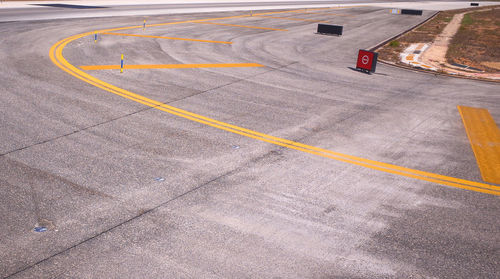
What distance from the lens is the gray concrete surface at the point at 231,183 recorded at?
7.15m

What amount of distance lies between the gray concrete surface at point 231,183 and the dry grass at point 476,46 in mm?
9454

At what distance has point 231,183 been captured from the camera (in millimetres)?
9680

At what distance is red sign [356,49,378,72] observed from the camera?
855 inches

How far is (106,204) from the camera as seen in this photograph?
8.54m

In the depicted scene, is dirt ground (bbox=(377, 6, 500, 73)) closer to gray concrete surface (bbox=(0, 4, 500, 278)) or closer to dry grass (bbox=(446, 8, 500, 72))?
dry grass (bbox=(446, 8, 500, 72))

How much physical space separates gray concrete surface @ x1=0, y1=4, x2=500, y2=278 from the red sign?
2.88 metres

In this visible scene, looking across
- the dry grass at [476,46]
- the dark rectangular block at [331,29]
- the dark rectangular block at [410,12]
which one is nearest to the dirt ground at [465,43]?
the dry grass at [476,46]

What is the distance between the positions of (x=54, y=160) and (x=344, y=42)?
1019 inches

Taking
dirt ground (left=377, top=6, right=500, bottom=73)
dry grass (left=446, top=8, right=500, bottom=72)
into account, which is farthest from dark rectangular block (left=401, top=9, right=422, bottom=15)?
dry grass (left=446, top=8, right=500, bottom=72)

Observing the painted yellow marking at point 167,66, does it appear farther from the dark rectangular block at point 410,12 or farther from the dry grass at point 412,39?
the dark rectangular block at point 410,12

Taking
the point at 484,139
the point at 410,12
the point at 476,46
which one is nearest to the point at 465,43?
the point at 476,46

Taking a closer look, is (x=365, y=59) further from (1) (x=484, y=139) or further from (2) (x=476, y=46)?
(2) (x=476, y=46)

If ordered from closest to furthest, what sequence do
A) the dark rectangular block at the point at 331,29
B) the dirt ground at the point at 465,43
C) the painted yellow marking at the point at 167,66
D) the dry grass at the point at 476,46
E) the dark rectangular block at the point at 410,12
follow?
the painted yellow marking at the point at 167,66 → the dirt ground at the point at 465,43 → the dry grass at the point at 476,46 → the dark rectangular block at the point at 331,29 → the dark rectangular block at the point at 410,12

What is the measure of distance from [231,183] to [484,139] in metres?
8.47
